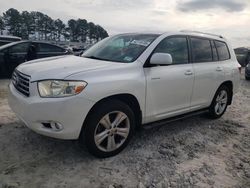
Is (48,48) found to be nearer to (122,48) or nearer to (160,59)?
(122,48)

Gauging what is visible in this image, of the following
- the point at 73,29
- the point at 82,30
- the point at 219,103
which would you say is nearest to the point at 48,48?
the point at 219,103

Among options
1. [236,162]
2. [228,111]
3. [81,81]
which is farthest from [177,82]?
[228,111]

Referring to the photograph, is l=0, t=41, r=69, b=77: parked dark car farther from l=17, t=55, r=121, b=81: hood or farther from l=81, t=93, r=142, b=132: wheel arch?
l=81, t=93, r=142, b=132: wheel arch

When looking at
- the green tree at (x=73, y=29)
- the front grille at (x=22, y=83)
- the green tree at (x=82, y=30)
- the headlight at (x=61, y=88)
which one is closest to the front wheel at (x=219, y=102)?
the headlight at (x=61, y=88)

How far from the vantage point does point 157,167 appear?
148 inches

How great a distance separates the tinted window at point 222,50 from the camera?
580cm

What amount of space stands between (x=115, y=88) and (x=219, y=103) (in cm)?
302

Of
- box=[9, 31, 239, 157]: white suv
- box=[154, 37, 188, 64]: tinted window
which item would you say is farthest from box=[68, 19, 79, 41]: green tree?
box=[154, 37, 188, 64]: tinted window

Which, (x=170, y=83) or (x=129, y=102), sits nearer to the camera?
(x=129, y=102)

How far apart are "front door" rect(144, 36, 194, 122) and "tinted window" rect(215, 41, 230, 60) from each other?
3.86 ft

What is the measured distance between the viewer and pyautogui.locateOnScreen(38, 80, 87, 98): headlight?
11.2 feet

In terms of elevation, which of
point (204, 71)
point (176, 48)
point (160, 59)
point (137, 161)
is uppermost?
point (176, 48)

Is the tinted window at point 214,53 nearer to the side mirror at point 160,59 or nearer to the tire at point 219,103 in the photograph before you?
the tire at point 219,103

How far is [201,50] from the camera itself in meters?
5.30
